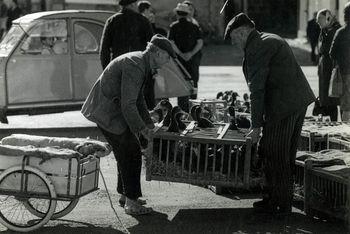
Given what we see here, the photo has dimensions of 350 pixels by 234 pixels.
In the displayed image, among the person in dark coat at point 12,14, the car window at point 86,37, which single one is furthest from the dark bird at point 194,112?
the person in dark coat at point 12,14

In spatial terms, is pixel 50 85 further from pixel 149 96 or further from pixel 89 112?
pixel 89 112

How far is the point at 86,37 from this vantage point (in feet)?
45.5

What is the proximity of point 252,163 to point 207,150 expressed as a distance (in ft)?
1.68

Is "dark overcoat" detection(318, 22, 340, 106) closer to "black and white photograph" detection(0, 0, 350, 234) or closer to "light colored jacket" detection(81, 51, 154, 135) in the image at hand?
"black and white photograph" detection(0, 0, 350, 234)

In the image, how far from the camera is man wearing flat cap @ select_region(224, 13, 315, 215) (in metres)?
7.72

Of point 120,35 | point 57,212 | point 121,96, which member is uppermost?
point 120,35

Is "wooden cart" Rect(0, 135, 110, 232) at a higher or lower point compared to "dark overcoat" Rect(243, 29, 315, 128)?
lower

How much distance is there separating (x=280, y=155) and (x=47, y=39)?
6.66 metres

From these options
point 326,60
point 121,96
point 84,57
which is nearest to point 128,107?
point 121,96

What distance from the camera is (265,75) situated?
7719mm

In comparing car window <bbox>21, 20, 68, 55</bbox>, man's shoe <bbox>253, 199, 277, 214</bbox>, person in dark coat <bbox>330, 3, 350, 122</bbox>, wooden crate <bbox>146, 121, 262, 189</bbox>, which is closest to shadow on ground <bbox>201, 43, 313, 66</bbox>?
car window <bbox>21, 20, 68, 55</bbox>

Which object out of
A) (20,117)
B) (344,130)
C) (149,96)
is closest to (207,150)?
(344,130)

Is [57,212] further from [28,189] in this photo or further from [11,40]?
[11,40]

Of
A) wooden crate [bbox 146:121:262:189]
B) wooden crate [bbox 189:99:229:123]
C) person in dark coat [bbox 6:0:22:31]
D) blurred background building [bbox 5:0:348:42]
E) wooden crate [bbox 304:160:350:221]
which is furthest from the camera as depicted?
blurred background building [bbox 5:0:348:42]
